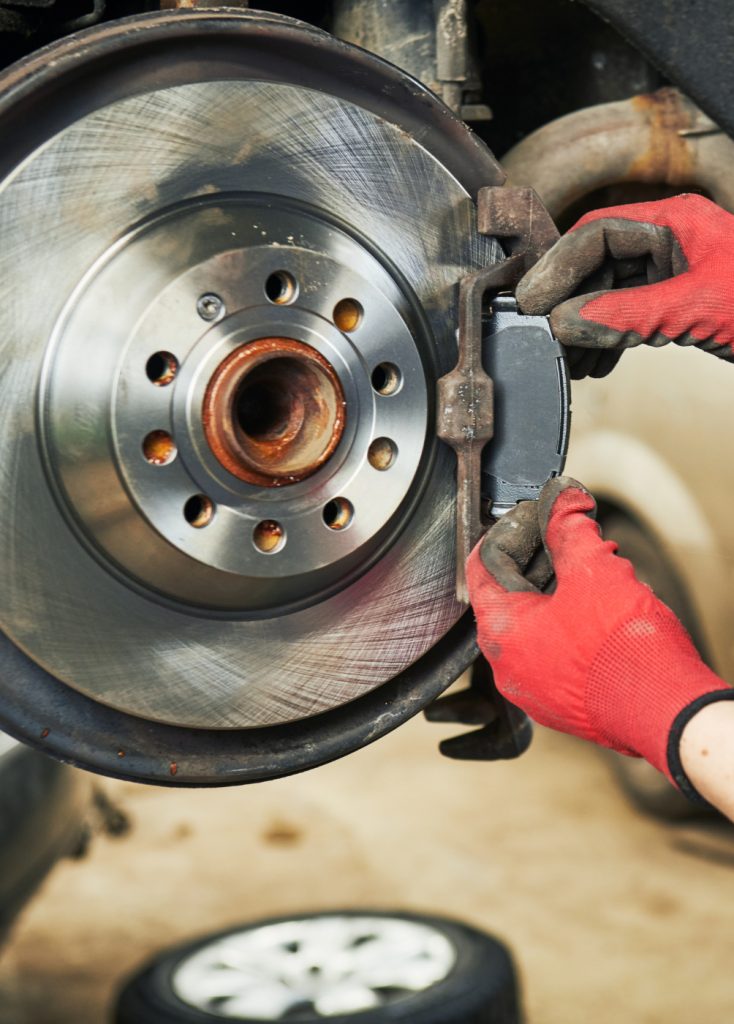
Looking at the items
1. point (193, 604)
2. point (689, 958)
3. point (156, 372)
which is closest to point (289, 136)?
point (156, 372)

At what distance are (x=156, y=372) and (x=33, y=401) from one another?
0.07m

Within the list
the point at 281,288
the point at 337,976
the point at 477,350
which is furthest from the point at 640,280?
the point at 337,976

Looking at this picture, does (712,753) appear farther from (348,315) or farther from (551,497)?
(348,315)

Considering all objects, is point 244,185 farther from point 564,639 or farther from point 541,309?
point 564,639

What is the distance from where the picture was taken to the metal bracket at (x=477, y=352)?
0.79 meters

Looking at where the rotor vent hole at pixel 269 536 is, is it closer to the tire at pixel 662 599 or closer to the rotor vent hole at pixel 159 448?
the rotor vent hole at pixel 159 448

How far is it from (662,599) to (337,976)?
3.04ft

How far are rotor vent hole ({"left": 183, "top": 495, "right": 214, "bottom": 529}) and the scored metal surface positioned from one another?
6cm

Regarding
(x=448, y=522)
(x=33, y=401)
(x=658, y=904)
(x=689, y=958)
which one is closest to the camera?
(x=33, y=401)

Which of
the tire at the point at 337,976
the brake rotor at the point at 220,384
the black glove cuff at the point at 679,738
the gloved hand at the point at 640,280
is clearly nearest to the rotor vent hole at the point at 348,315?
the brake rotor at the point at 220,384

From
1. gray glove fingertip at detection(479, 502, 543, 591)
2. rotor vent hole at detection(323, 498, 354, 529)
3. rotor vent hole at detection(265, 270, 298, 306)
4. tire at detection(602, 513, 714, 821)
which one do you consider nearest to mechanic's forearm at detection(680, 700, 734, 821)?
gray glove fingertip at detection(479, 502, 543, 591)

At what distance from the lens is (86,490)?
73 centimetres

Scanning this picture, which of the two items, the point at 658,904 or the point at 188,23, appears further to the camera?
the point at 658,904

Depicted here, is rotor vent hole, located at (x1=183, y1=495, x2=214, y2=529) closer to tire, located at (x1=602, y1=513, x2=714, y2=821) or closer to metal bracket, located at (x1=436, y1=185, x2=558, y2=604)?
metal bracket, located at (x1=436, y1=185, x2=558, y2=604)
